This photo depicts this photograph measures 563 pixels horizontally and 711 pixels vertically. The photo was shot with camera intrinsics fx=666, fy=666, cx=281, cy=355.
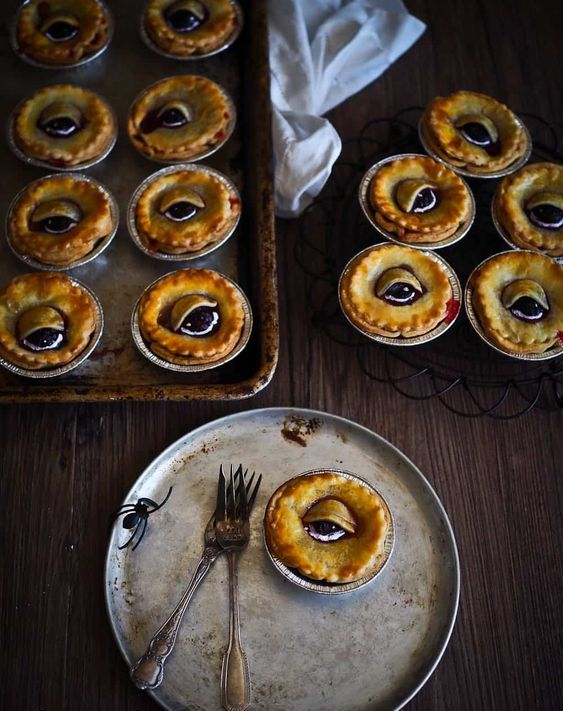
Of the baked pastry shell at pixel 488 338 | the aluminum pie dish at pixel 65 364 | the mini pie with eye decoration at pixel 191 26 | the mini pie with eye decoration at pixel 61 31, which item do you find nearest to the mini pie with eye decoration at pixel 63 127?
the mini pie with eye decoration at pixel 61 31

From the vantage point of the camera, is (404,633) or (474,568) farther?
(474,568)

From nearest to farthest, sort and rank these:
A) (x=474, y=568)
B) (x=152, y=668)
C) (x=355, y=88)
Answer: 1. (x=152, y=668)
2. (x=474, y=568)
3. (x=355, y=88)

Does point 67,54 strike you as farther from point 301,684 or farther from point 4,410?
point 301,684

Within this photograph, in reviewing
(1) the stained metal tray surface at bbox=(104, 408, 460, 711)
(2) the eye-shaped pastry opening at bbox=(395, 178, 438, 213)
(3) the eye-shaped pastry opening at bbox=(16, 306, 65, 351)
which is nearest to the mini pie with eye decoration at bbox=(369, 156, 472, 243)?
(2) the eye-shaped pastry opening at bbox=(395, 178, 438, 213)

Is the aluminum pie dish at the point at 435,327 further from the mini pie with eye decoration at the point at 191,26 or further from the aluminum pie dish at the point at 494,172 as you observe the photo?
the mini pie with eye decoration at the point at 191,26

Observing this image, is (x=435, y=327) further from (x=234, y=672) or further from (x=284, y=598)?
(x=234, y=672)

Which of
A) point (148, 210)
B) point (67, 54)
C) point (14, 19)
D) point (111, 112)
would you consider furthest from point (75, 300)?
point (14, 19)

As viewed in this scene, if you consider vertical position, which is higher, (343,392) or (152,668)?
(343,392)

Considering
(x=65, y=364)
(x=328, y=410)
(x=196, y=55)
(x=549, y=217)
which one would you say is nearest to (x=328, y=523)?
(x=328, y=410)

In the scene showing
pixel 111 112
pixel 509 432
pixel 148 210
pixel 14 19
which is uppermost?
pixel 14 19
